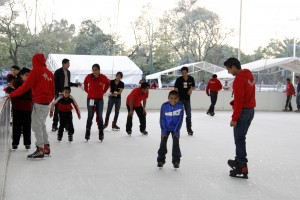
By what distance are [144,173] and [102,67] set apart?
21294mm

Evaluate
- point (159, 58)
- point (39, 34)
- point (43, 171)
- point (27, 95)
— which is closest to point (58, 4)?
point (39, 34)

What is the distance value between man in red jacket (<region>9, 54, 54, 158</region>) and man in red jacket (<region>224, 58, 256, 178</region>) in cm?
267

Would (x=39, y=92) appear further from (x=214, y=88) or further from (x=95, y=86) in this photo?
(x=214, y=88)

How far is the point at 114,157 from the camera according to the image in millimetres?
6828

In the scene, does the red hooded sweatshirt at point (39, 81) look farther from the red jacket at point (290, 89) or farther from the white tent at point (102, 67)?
the white tent at point (102, 67)

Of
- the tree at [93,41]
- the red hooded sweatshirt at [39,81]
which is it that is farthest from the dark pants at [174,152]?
the tree at [93,41]

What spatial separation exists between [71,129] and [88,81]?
39.3 inches

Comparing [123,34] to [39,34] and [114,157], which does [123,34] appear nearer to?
[39,34]

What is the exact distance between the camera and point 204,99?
20781 millimetres

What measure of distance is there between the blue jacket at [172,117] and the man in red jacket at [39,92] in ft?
5.89

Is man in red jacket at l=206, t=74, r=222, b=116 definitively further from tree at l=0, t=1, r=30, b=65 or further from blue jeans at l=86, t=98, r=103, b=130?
tree at l=0, t=1, r=30, b=65

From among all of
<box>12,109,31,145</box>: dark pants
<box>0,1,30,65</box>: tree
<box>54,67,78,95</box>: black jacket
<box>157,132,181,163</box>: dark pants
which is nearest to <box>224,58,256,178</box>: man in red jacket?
<box>157,132,181,163</box>: dark pants

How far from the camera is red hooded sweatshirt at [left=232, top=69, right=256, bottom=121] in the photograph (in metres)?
5.44

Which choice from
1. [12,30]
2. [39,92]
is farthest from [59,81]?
[12,30]
